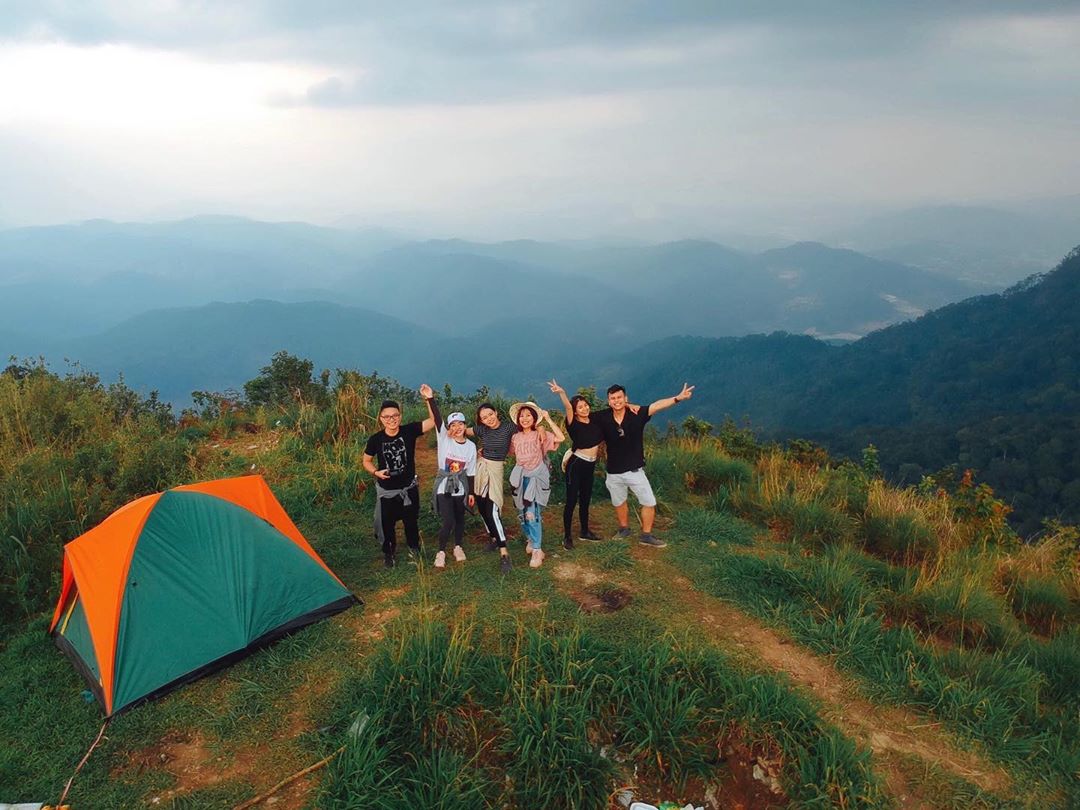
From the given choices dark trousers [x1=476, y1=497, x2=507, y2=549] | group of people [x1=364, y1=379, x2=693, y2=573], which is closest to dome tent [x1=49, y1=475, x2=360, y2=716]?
group of people [x1=364, y1=379, x2=693, y2=573]

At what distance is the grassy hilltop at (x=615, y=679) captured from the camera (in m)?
3.49

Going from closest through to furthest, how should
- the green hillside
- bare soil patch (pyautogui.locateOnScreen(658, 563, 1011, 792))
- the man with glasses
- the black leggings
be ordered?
bare soil patch (pyautogui.locateOnScreen(658, 563, 1011, 792)) → the man with glasses → the black leggings → the green hillside

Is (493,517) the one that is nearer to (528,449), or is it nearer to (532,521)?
(532,521)

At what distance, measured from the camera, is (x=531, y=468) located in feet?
19.1

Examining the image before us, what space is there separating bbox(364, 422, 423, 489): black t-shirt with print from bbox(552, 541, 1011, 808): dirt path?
5.95ft

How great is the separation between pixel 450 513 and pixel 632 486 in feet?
6.06

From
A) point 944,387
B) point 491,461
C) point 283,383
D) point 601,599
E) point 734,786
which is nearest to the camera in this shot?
point 734,786

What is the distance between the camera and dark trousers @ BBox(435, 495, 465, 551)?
5.84 metres

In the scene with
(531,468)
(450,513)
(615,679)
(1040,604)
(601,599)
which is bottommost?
(1040,604)

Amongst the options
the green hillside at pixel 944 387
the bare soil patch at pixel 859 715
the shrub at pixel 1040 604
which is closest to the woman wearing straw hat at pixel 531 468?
the bare soil patch at pixel 859 715

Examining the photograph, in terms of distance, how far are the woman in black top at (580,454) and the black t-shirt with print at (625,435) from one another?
9cm

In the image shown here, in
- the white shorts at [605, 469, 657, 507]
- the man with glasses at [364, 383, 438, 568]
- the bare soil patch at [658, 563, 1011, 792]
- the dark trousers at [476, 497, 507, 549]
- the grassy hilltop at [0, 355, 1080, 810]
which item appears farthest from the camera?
the white shorts at [605, 469, 657, 507]

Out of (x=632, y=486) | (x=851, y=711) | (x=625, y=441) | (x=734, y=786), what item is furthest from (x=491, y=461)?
(x=851, y=711)

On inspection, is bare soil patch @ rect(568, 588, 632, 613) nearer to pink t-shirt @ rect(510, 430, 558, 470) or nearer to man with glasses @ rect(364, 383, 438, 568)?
pink t-shirt @ rect(510, 430, 558, 470)
